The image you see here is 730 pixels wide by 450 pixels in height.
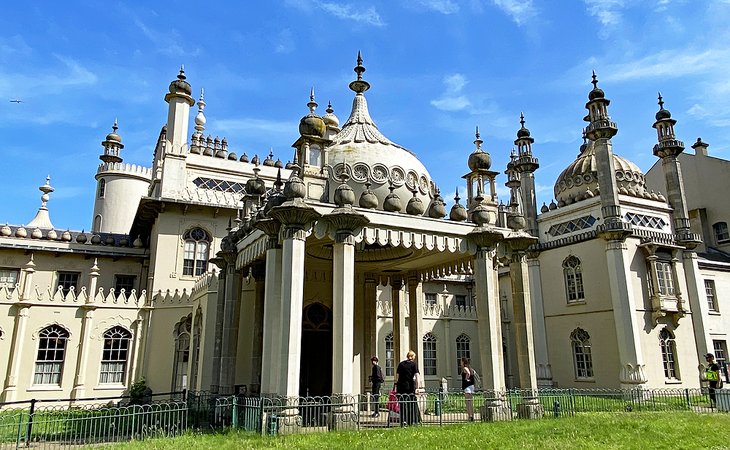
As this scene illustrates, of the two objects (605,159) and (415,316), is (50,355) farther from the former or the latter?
(605,159)

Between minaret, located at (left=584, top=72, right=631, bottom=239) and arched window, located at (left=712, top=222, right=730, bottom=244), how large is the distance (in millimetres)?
13280

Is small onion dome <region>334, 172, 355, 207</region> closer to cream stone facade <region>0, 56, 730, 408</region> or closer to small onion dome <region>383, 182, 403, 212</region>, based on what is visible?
cream stone facade <region>0, 56, 730, 408</region>

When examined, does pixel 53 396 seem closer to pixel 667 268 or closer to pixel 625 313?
pixel 625 313

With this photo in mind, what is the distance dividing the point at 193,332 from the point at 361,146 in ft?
41.6

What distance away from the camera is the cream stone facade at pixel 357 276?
14023mm

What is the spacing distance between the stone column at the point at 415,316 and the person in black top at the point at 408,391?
5.02m

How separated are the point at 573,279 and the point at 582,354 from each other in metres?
4.08

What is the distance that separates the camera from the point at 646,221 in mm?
29438

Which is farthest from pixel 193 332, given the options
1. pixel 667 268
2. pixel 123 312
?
pixel 667 268

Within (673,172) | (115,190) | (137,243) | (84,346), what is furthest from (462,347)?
(115,190)


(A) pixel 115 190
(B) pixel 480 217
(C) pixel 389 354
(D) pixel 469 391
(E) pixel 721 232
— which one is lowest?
(D) pixel 469 391

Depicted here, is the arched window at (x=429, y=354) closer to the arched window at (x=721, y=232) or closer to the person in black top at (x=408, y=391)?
the person in black top at (x=408, y=391)

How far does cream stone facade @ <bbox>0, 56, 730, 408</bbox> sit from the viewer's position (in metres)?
14.0

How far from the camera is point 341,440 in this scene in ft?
33.6
